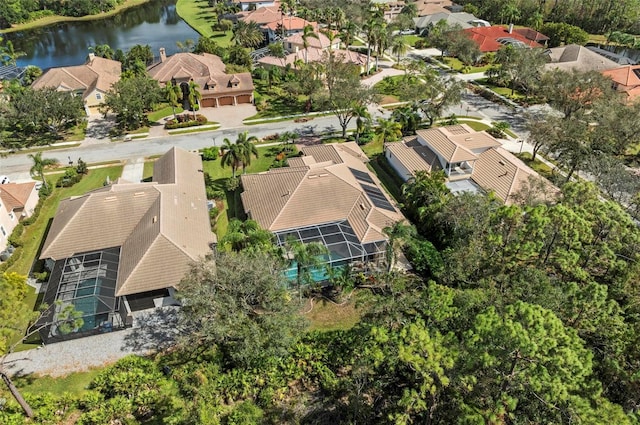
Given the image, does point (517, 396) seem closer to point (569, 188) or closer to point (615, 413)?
point (615, 413)

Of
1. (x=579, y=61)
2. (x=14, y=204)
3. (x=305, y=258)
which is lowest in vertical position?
(x=14, y=204)

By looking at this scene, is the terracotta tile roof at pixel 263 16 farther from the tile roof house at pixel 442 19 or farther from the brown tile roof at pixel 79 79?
the brown tile roof at pixel 79 79

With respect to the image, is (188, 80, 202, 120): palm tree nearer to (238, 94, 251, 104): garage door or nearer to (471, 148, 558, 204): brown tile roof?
(238, 94, 251, 104): garage door

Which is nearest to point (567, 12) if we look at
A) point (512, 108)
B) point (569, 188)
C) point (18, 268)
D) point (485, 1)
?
point (485, 1)

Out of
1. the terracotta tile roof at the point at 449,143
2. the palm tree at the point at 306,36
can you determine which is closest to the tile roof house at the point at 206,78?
the palm tree at the point at 306,36

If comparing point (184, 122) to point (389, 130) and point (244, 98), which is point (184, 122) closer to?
point (244, 98)

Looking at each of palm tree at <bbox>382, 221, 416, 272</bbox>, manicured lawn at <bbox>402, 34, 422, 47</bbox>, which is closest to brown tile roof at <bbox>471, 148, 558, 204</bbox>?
palm tree at <bbox>382, 221, 416, 272</bbox>

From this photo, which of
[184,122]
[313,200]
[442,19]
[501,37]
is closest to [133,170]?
[184,122]
